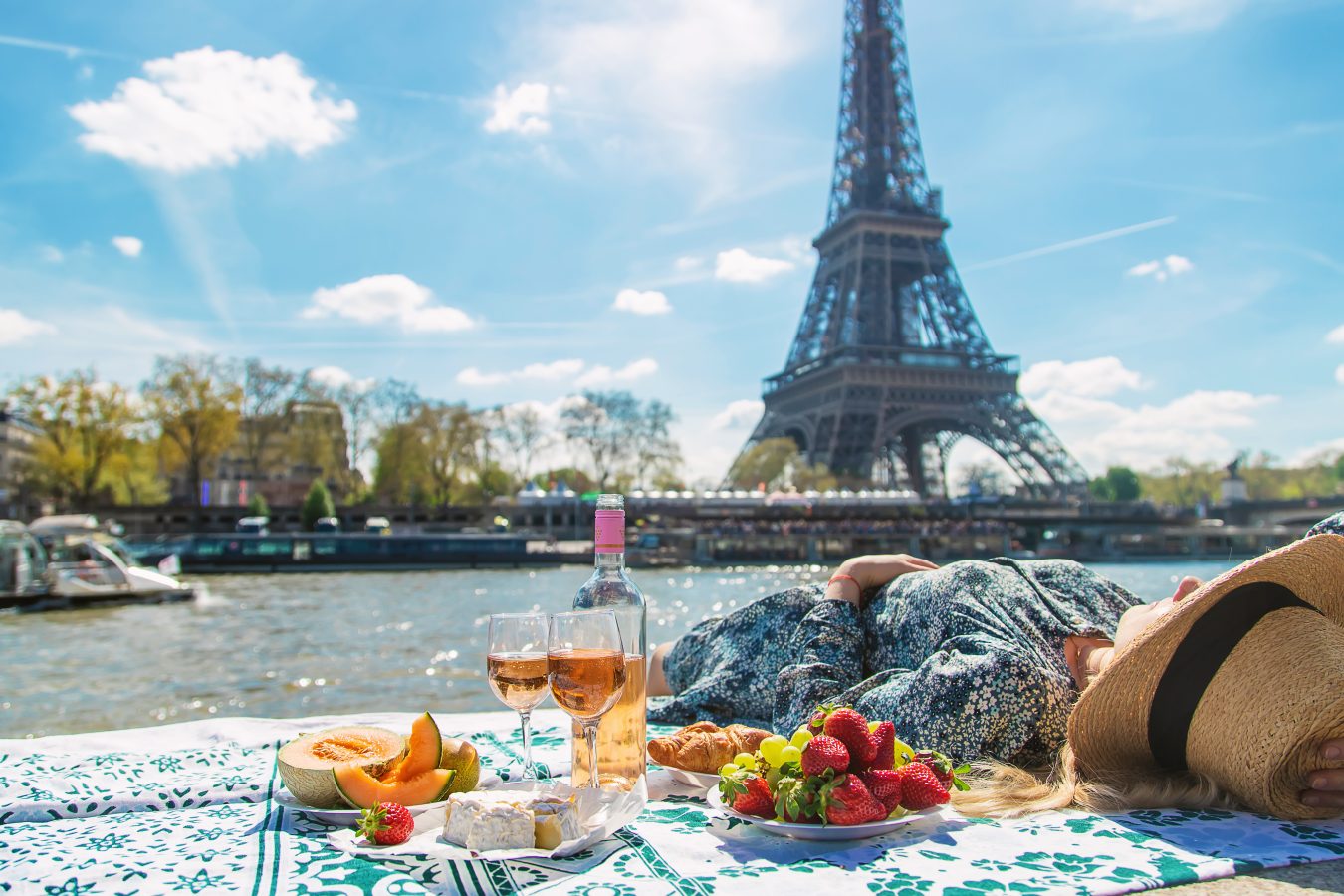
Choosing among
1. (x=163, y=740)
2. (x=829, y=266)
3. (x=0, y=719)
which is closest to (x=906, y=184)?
(x=829, y=266)

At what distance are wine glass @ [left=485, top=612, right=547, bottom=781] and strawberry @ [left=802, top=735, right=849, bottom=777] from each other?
561 millimetres

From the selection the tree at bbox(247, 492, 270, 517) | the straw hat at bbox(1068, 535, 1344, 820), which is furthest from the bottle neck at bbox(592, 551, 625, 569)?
the tree at bbox(247, 492, 270, 517)

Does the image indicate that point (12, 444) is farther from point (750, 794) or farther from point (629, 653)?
point (750, 794)

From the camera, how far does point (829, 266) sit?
5575 cm

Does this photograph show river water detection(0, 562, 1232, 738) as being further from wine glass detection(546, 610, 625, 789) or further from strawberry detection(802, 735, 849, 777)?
wine glass detection(546, 610, 625, 789)

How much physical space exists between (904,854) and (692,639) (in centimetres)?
202

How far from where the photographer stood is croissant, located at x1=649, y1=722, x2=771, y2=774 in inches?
101

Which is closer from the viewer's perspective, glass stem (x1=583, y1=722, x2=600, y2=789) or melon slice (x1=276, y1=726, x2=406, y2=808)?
glass stem (x1=583, y1=722, x2=600, y2=789)

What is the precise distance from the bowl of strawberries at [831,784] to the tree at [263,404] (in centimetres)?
5307

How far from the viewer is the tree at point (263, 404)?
169 feet

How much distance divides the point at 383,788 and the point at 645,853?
0.60 metres

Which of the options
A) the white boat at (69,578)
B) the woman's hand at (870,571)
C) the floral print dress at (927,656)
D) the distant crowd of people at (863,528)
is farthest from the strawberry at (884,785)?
the distant crowd of people at (863,528)

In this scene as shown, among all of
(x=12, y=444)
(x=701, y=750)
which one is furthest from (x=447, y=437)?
(x=701, y=750)

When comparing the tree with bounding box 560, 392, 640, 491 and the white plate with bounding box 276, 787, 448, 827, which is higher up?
the tree with bounding box 560, 392, 640, 491
